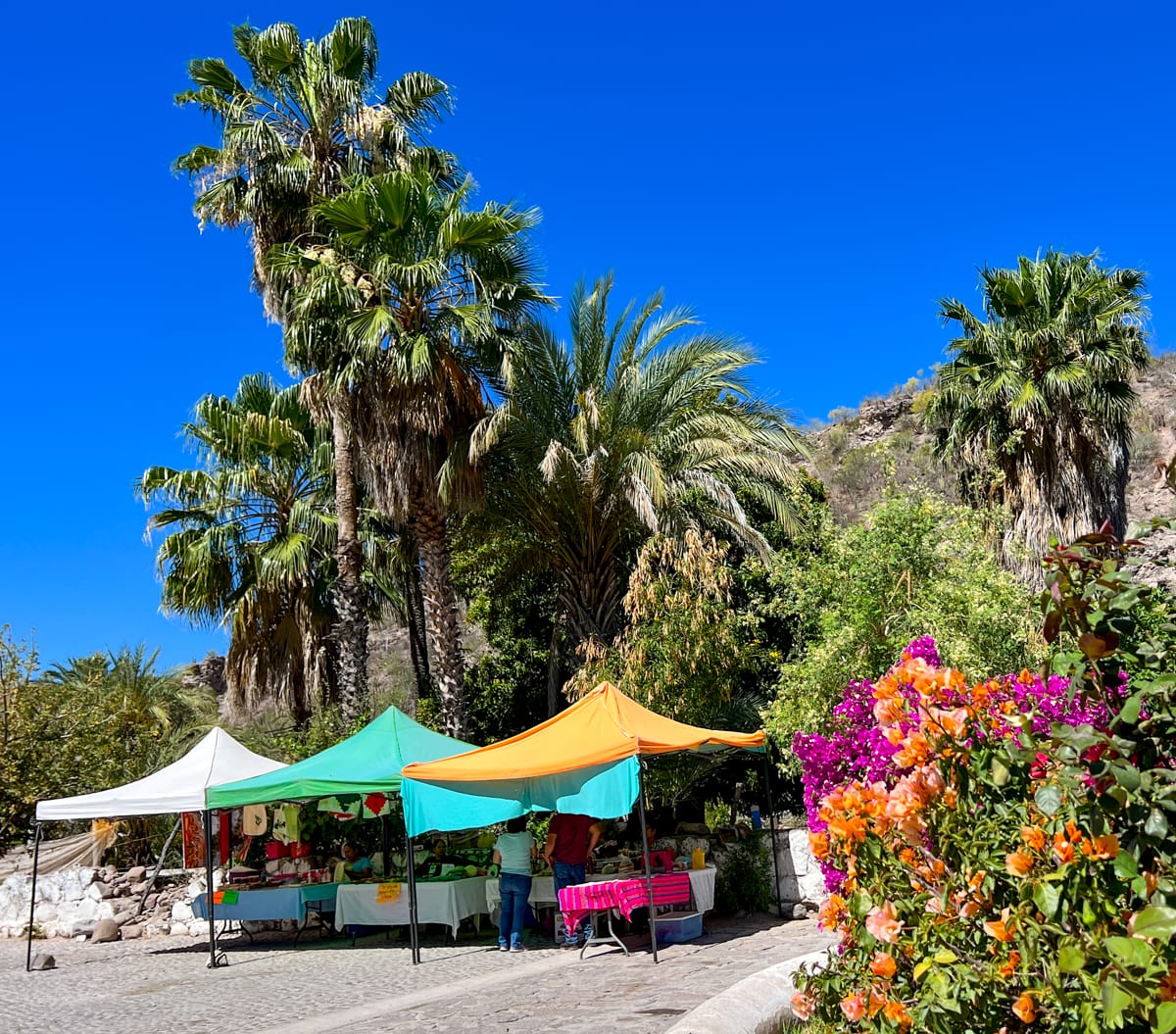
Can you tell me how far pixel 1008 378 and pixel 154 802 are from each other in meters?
15.6

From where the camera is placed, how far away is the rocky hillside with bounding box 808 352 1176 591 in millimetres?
35062

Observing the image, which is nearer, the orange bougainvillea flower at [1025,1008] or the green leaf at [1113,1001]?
the green leaf at [1113,1001]

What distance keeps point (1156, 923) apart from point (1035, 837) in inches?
29.0

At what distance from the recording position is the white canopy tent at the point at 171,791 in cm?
1436

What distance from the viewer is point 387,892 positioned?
577 inches

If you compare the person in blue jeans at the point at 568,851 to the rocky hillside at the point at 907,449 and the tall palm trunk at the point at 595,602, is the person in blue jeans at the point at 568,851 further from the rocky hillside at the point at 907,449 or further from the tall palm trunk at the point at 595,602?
the rocky hillside at the point at 907,449

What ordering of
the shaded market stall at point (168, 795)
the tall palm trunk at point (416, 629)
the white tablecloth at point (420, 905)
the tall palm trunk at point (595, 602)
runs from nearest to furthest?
the white tablecloth at point (420, 905), the shaded market stall at point (168, 795), the tall palm trunk at point (595, 602), the tall palm trunk at point (416, 629)

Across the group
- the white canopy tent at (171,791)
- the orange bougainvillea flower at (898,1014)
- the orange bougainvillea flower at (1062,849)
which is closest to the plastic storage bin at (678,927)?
the white canopy tent at (171,791)

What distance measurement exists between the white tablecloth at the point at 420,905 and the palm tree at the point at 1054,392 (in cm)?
1095

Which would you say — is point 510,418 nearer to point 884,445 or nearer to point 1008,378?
point 884,445

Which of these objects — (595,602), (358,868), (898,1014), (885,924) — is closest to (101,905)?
(358,868)

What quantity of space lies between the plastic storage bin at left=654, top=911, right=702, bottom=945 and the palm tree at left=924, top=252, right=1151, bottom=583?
967 cm

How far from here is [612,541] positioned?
1909 cm

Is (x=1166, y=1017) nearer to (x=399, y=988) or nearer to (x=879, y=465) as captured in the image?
(x=399, y=988)
